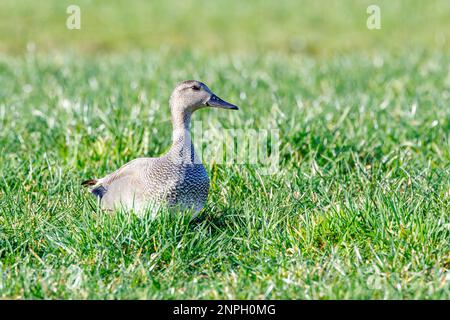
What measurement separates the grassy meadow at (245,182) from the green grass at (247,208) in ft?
0.04

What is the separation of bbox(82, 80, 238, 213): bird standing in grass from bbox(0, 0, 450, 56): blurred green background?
8768 millimetres

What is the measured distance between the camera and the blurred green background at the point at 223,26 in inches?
554

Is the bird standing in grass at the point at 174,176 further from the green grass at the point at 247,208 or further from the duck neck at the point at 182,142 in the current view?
the green grass at the point at 247,208

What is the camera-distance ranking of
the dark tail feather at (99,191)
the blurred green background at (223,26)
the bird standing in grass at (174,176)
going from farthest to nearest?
the blurred green background at (223,26), the dark tail feather at (99,191), the bird standing in grass at (174,176)

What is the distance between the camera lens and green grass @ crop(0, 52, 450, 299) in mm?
3986

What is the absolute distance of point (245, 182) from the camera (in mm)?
5195

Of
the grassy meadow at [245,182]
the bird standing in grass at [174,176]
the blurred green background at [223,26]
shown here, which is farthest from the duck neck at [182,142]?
the blurred green background at [223,26]

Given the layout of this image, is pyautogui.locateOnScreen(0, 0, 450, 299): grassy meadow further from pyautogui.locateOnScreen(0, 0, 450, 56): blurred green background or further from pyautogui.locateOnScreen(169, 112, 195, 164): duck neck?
pyautogui.locateOnScreen(0, 0, 450, 56): blurred green background

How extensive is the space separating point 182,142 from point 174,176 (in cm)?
25

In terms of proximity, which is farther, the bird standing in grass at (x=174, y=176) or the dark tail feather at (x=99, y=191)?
the dark tail feather at (x=99, y=191)

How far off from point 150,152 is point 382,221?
226 cm

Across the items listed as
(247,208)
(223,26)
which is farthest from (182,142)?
(223,26)

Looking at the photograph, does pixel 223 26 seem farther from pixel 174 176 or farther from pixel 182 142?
pixel 174 176

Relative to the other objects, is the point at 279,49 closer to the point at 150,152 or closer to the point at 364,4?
the point at 364,4
